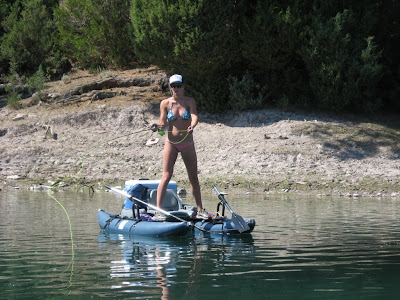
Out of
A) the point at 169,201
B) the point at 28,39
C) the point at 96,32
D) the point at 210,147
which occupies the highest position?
the point at 28,39

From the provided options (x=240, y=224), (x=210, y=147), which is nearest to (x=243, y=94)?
(x=210, y=147)

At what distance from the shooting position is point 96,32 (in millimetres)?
27406

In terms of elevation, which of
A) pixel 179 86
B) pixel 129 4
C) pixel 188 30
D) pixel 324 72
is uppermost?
pixel 129 4

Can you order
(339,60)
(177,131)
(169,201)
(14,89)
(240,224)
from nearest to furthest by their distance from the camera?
(240,224), (177,131), (169,201), (339,60), (14,89)

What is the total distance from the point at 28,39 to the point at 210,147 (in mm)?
12821

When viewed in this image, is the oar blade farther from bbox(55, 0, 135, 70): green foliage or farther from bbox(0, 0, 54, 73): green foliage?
bbox(0, 0, 54, 73): green foliage

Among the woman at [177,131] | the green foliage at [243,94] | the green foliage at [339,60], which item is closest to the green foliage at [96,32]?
the green foliage at [243,94]

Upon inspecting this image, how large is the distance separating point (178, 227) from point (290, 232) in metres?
1.95

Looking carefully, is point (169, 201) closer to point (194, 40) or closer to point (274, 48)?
point (194, 40)

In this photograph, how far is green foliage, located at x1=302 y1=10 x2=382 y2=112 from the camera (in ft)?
72.8

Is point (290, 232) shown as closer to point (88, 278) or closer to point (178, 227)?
point (178, 227)

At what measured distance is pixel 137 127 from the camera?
23422mm

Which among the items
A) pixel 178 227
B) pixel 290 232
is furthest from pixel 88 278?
pixel 290 232

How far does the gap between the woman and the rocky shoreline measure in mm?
7250
